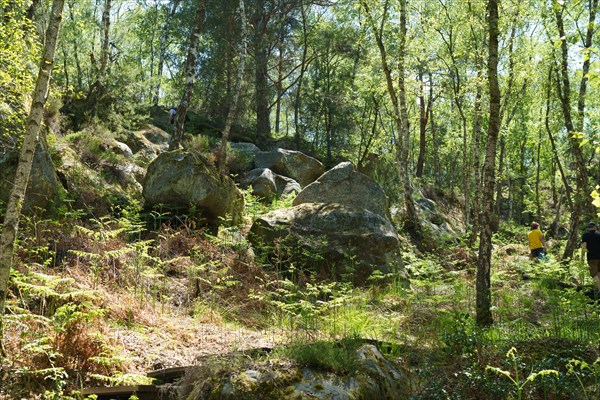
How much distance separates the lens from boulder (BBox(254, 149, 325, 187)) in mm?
20125

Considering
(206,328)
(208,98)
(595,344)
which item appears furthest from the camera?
(208,98)

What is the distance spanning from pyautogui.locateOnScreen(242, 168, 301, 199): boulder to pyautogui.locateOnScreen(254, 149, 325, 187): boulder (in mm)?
1275

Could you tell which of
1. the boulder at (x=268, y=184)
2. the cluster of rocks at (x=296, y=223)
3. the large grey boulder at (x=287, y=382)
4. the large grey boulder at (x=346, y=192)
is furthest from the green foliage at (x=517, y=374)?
the boulder at (x=268, y=184)

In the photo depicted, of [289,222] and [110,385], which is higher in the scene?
[289,222]

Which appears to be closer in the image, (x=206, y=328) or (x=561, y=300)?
(x=206, y=328)

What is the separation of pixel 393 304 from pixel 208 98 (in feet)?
62.4

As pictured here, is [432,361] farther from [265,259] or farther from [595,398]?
[265,259]

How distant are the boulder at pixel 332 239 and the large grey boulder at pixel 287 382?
559 centimetres

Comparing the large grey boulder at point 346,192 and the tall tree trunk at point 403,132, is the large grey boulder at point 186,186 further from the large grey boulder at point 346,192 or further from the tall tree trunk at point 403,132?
the tall tree trunk at point 403,132

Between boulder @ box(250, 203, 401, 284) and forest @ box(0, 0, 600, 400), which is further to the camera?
boulder @ box(250, 203, 401, 284)

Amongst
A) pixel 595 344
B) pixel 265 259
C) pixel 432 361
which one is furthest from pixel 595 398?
pixel 265 259

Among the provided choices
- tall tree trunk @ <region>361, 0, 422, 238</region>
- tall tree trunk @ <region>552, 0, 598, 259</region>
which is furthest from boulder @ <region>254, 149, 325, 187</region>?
tall tree trunk @ <region>552, 0, 598, 259</region>

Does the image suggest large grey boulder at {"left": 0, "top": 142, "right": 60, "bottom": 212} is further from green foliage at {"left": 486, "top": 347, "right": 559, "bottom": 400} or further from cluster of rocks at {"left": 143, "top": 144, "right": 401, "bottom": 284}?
green foliage at {"left": 486, "top": 347, "right": 559, "bottom": 400}

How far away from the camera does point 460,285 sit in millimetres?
10422
